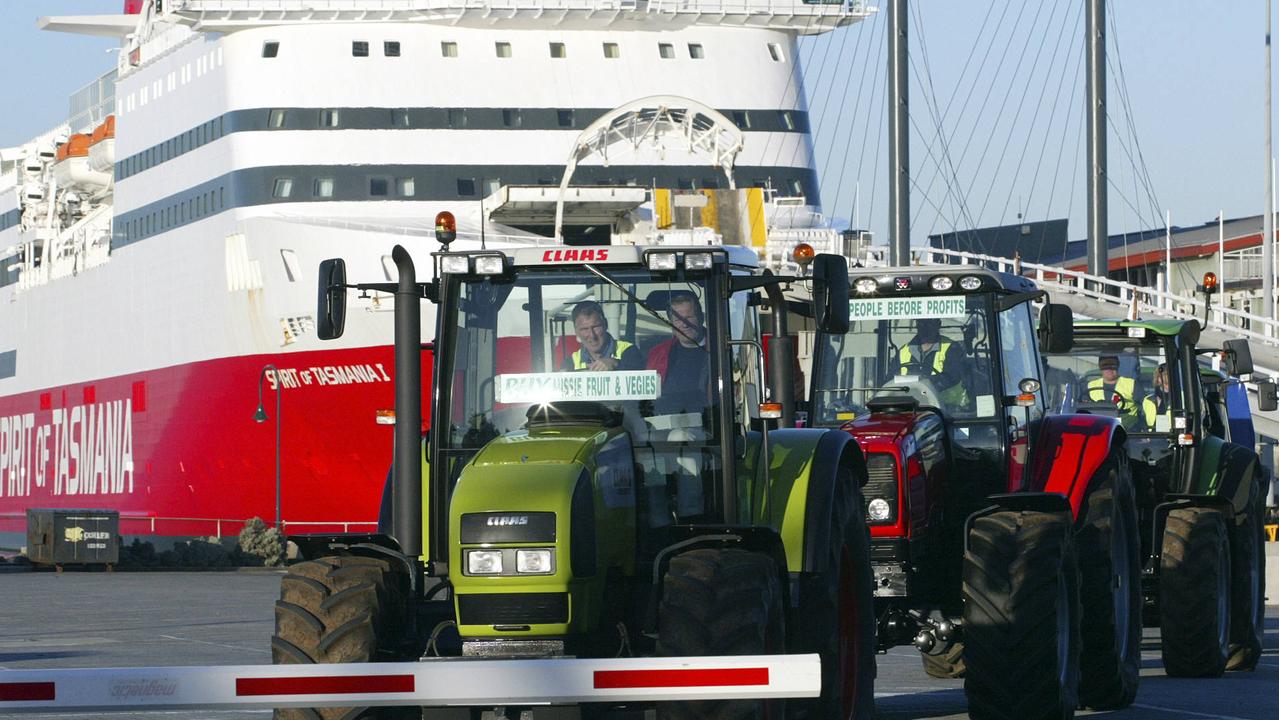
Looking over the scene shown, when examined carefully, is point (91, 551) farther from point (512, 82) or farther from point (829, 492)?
point (829, 492)

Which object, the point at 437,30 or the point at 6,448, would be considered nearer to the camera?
the point at 437,30

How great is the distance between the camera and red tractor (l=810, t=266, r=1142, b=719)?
9.81 m

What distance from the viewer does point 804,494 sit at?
8703 millimetres

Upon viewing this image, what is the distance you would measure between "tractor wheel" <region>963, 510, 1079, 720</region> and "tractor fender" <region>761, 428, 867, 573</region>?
1.22 meters

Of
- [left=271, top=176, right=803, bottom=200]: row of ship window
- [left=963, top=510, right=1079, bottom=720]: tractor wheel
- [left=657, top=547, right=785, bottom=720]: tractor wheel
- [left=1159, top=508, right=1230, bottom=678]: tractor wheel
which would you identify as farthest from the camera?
[left=271, top=176, right=803, bottom=200]: row of ship window

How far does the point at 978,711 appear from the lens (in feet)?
32.2

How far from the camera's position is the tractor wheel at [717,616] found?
7.25m

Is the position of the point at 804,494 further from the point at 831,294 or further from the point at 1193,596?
the point at 1193,596

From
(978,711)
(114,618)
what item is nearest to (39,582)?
(114,618)

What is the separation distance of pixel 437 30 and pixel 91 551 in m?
11.8

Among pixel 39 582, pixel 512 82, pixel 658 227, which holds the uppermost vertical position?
pixel 512 82

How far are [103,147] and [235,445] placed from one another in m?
16.1

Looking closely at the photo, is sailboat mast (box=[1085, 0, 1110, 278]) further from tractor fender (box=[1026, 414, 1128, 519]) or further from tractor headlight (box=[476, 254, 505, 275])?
tractor headlight (box=[476, 254, 505, 275])

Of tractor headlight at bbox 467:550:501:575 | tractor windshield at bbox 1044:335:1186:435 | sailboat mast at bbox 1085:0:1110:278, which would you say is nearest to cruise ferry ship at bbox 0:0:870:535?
sailboat mast at bbox 1085:0:1110:278
